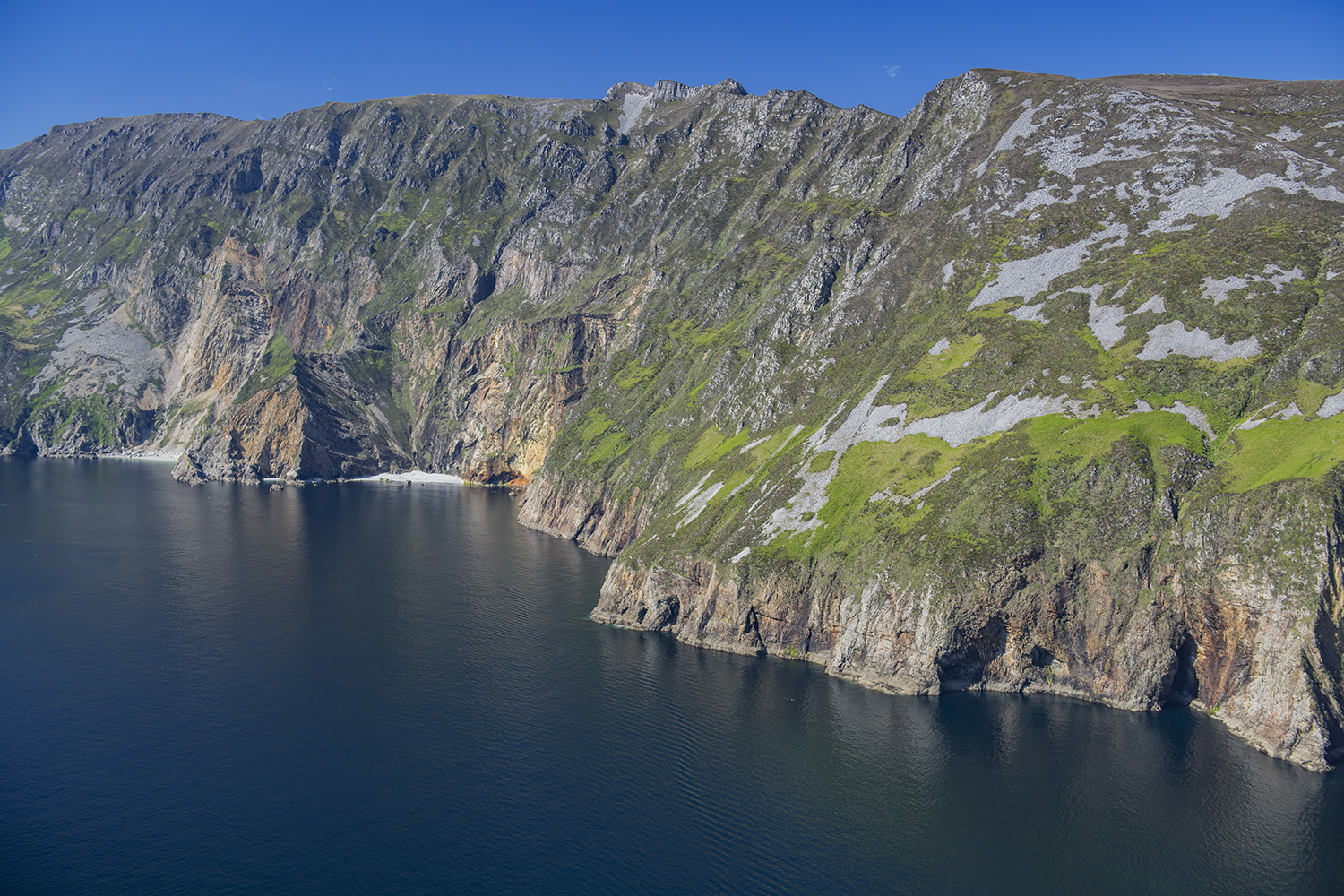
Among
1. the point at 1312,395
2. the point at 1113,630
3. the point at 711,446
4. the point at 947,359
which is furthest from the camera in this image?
the point at 711,446

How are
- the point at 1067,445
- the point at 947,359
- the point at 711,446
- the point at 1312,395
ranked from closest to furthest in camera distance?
the point at 1312,395
the point at 1067,445
the point at 947,359
the point at 711,446

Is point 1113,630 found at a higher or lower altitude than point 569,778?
higher

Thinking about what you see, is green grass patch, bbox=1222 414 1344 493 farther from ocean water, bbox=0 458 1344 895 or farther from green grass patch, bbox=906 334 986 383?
green grass patch, bbox=906 334 986 383

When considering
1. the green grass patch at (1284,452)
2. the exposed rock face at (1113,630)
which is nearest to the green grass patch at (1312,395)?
the green grass patch at (1284,452)

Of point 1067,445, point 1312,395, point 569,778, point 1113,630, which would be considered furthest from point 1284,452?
point 569,778

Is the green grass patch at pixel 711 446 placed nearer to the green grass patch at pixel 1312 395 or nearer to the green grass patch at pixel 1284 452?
the green grass patch at pixel 1284 452

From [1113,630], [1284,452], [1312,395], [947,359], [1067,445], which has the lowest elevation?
[1113,630]

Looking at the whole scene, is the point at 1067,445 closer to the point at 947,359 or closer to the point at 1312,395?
the point at 1312,395

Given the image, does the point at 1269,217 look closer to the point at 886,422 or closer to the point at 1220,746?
the point at 886,422

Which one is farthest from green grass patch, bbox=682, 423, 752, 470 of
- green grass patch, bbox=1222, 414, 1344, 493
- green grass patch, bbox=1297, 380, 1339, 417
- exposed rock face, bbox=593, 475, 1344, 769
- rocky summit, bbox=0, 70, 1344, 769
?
green grass patch, bbox=1297, 380, 1339, 417
